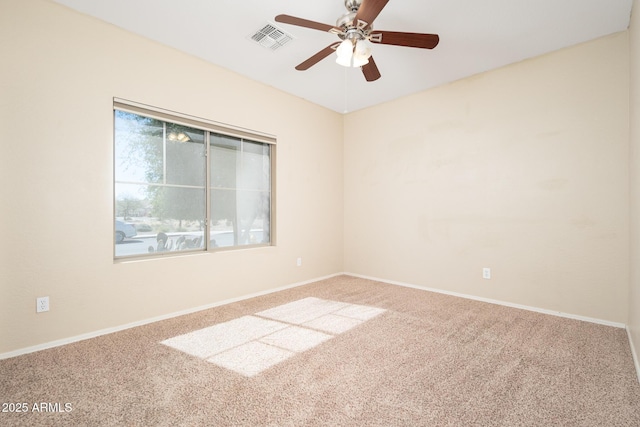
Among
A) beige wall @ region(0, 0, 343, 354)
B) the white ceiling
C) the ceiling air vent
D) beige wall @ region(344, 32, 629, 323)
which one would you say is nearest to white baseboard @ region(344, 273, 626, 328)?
beige wall @ region(344, 32, 629, 323)

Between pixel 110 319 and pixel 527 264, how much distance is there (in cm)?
419

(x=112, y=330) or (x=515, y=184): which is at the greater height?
(x=515, y=184)

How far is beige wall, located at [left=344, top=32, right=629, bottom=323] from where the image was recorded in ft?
9.26

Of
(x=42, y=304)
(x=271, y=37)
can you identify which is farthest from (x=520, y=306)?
(x=42, y=304)

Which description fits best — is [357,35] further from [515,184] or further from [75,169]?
[75,169]

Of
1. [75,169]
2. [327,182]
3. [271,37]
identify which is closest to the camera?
[75,169]

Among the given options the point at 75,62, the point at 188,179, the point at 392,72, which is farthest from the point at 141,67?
the point at 392,72

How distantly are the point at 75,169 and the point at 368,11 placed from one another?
2.60 m

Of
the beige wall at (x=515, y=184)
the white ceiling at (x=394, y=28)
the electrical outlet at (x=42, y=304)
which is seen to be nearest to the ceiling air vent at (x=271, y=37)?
the white ceiling at (x=394, y=28)

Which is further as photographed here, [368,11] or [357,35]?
[357,35]

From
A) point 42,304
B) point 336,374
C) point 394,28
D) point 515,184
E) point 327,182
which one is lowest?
point 336,374

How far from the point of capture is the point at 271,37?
2.83 m

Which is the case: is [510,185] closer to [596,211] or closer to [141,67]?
[596,211]

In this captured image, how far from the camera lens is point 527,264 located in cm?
327
